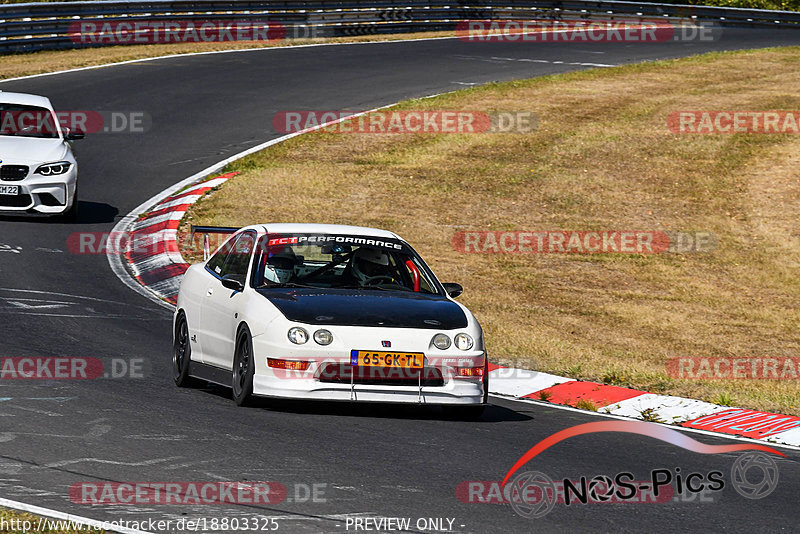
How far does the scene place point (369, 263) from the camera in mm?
10297

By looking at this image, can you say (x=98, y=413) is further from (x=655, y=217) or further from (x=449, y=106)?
(x=449, y=106)

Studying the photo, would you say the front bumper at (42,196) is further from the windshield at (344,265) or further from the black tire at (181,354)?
the windshield at (344,265)

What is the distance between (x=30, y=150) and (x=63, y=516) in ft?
41.5

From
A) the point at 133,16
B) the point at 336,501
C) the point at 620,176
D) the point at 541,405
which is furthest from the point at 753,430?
the point at 133,16

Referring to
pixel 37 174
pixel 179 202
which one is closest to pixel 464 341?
pixel 37 174

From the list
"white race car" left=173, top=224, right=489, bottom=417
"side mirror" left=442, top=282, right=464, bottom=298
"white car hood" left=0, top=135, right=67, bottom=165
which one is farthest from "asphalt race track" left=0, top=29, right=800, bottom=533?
"white car hood" left=0, top=135, right=67, bottom=165

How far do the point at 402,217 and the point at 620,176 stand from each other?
472 cm

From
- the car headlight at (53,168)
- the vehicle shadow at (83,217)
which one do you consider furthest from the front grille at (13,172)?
the vehicle shadow at (83,217)

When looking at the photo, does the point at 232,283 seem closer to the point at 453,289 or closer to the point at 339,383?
the point at 339,383

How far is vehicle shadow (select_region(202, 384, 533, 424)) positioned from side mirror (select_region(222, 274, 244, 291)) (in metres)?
0.85

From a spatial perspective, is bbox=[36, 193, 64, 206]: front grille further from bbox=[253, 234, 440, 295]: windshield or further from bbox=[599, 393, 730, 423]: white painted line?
bbox=[599, 393, 730, 423]: white painted line

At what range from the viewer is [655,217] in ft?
64.8

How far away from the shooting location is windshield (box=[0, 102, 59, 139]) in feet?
61.4

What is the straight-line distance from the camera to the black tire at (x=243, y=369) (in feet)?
30.0
